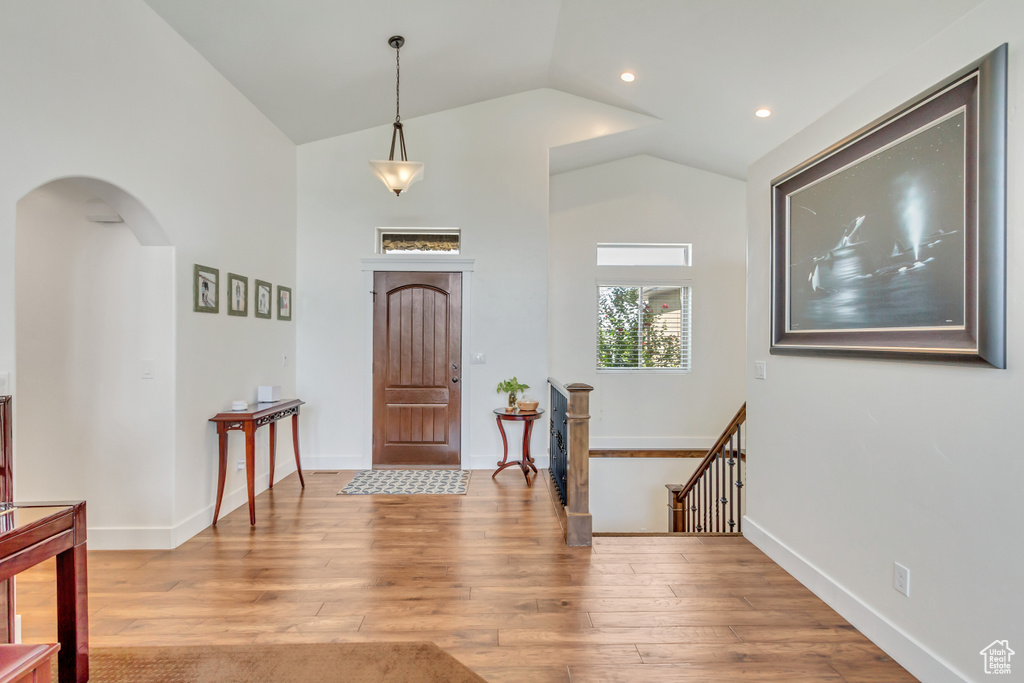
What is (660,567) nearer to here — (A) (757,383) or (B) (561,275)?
(A) (757,383)

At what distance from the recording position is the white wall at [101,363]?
10.7ft

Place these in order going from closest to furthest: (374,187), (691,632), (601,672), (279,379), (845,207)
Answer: (601,672) → (691,632) → (845,207) → (279,379) → (374,187)

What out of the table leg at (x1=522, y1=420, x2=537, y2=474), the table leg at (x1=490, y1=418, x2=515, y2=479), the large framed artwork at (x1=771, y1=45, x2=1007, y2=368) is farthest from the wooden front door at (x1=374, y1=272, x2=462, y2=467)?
the large framed artwork at (x1=771, y1=45, x2=1007, y2=368)

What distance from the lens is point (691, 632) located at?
7.61 ft

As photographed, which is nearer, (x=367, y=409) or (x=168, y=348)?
(x=168, y=348)

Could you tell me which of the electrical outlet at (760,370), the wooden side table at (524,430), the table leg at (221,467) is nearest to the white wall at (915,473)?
the electrical outlet at (760,370)

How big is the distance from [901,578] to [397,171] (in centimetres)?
357

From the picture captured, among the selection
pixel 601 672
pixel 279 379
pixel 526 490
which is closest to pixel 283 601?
pixel 601 672

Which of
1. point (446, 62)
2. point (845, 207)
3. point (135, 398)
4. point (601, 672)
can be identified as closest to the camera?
point (601, 672)

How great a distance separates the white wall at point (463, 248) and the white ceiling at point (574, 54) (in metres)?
0.21

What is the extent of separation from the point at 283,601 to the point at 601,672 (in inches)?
62.9

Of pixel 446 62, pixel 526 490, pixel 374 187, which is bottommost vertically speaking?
pixel 526 490

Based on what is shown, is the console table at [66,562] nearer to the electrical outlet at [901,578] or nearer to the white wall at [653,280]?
the electrical outlet at [901,578]

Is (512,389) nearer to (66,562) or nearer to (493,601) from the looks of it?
(493,601)
